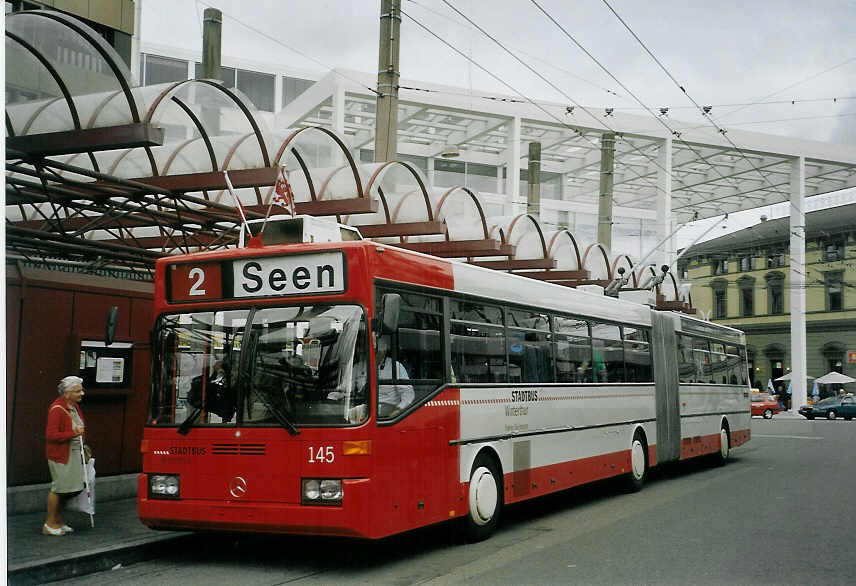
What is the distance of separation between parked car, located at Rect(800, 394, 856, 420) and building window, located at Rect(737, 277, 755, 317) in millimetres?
18758

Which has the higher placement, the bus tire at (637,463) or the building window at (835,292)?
the building window at (835,292)

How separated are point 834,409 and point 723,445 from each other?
3340cm

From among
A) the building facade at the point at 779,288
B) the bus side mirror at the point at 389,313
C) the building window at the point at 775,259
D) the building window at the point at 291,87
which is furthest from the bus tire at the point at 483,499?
the building window at the point at 775,259

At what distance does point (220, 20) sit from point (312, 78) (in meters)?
37.2

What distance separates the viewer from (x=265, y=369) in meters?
8.82

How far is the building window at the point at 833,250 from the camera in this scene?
60594 millimetres

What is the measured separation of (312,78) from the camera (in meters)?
53.0

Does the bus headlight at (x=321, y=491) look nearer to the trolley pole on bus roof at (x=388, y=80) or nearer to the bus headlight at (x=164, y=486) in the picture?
the bus headlight at (x=164, y=486)

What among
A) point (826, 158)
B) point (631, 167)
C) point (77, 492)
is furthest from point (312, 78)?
point (77, 492)

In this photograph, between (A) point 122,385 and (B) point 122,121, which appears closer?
(B) point 122,121

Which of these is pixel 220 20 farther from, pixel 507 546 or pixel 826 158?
pixel 826 158

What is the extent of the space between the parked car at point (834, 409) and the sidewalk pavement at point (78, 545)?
151 ft

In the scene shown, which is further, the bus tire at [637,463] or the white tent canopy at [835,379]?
the white tent canopy at [835,379]

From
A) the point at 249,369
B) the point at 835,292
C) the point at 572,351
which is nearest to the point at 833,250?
the point at 835,292
